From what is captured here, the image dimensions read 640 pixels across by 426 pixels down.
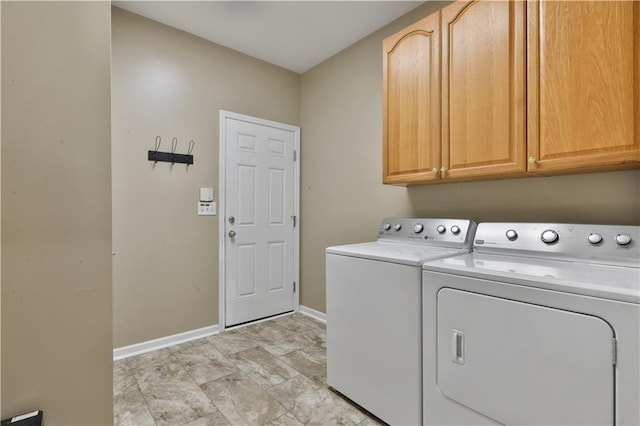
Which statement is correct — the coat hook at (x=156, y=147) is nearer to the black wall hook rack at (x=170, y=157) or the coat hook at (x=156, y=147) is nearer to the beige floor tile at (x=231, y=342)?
the black wall hook rack at (x=170, y=157)

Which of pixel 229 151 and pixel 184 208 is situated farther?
pixel 229 151

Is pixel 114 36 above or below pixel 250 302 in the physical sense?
above

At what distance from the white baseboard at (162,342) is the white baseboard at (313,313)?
3.01ft

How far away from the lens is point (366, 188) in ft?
9.04

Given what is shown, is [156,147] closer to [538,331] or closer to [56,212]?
[56,212]

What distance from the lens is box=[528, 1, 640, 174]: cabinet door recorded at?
1.23 m

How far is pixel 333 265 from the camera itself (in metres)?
1.89

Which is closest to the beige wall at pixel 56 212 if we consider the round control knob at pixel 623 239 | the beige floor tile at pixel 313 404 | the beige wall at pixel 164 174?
the beige floor tile at pixel 313 404

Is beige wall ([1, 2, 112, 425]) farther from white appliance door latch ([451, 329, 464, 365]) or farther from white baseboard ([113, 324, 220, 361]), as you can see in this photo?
white baseboard ([113, 324, 220, 361])

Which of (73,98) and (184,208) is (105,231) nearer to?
(73,98)

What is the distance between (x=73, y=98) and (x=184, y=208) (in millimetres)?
1944

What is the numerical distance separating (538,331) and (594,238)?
0.60 metres

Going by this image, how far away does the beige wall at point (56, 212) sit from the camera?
77 centimetres

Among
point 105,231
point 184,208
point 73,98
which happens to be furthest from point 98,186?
point 184,208
